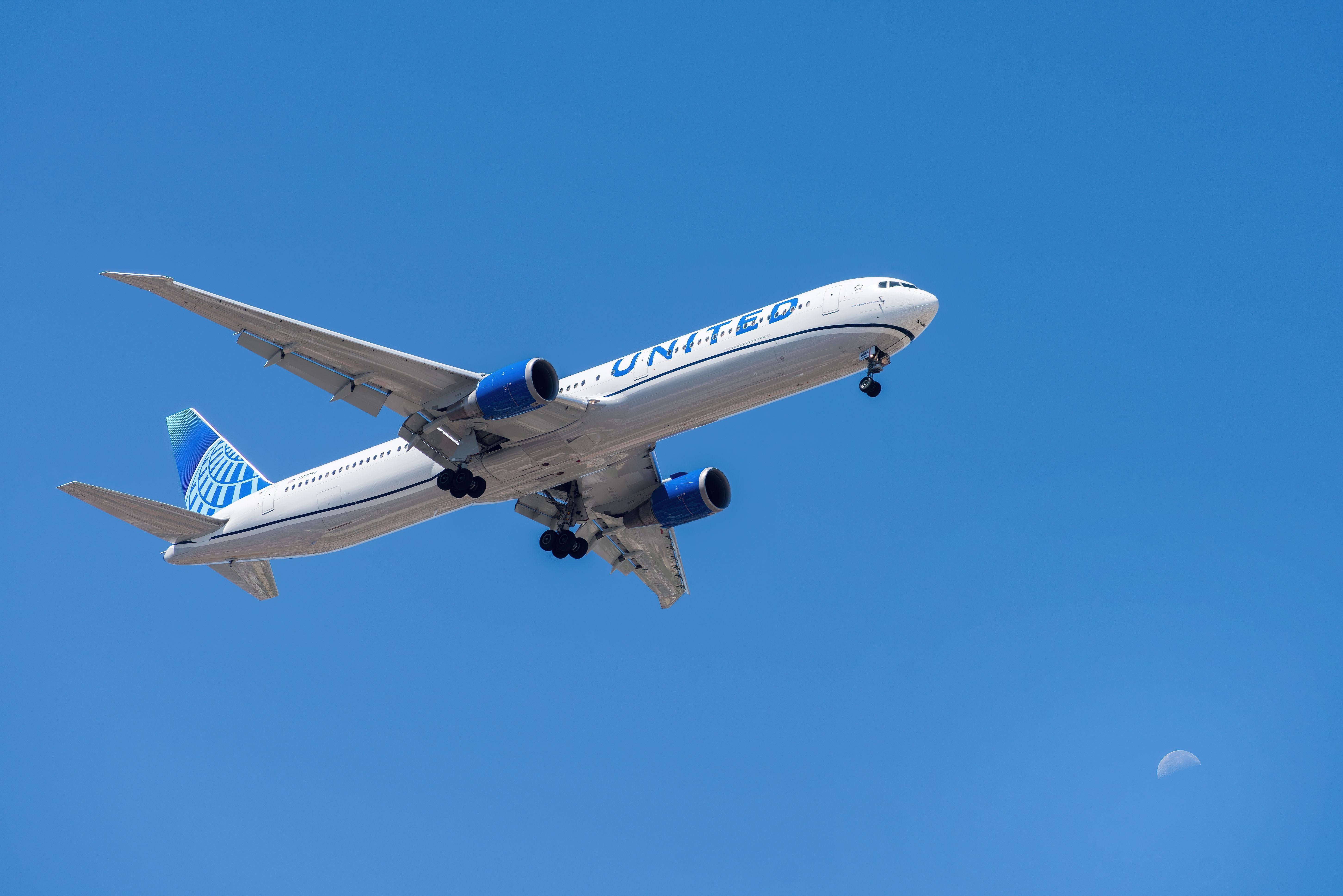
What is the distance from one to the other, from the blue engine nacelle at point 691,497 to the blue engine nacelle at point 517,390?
7.34 metres

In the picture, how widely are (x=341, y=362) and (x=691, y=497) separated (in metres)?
11.1

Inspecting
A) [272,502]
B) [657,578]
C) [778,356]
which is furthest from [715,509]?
[272,502]

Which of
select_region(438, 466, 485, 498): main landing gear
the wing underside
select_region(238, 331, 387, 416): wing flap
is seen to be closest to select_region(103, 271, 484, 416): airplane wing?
select_region(238, 331, 387, 416): wing flap

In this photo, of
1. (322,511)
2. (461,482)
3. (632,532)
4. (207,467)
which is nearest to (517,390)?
(461,482)

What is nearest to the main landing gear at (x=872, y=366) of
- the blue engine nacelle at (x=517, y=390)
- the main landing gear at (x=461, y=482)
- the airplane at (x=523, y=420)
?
the airplane at (x=523, y=420)

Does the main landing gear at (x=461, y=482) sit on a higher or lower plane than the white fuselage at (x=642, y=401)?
lower

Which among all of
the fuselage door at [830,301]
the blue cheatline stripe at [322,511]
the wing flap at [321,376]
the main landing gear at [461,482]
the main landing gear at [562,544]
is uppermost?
the fuselage door at [830,301]

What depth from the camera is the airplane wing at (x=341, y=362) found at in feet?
94.3

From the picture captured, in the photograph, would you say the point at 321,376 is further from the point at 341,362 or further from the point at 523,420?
the point at 523,420

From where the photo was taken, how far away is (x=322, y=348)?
29.7 m

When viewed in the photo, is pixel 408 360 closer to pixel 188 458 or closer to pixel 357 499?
pixel 357 499

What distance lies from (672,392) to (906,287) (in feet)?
20.6

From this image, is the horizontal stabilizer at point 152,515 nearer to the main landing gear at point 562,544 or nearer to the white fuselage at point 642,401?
the white fuselage at point 642,401

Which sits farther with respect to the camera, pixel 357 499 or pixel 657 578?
pixel 657 578
